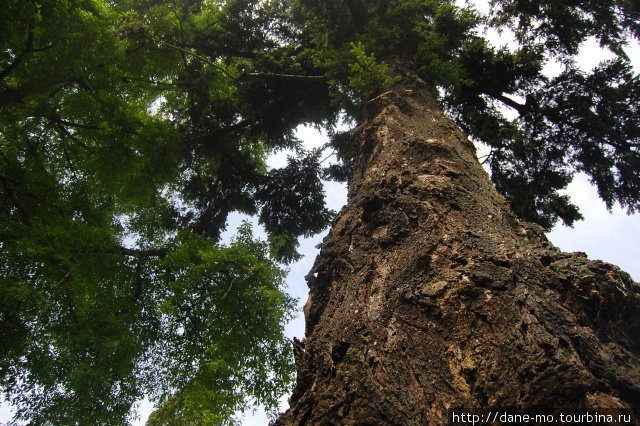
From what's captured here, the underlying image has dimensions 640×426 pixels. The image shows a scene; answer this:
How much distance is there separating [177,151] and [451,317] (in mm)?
6080

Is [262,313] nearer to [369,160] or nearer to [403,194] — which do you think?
[369,160]

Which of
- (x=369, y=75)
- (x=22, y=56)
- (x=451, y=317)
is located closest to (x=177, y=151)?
(x=22, y=56)

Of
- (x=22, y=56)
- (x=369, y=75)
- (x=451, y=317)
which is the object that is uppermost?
(x=369, y=75)

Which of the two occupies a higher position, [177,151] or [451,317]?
[177,151]

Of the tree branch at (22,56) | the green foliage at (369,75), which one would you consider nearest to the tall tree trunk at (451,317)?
the green foliage at (369,75)

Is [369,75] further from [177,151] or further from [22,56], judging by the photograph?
[22,56]

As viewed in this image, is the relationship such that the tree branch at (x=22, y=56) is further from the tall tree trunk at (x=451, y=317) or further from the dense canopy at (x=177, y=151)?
the tall tree trunk at (x=451, y=317)

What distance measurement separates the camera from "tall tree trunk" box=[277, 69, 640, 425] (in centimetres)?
176

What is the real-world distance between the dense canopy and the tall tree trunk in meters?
3.01

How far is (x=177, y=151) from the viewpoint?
704cm

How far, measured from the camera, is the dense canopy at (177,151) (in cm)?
564

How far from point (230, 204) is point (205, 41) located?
4.31 m

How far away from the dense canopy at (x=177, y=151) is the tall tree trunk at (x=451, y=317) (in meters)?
3.01

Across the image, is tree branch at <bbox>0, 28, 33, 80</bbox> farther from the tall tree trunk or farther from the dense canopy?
the tall tree trunk
